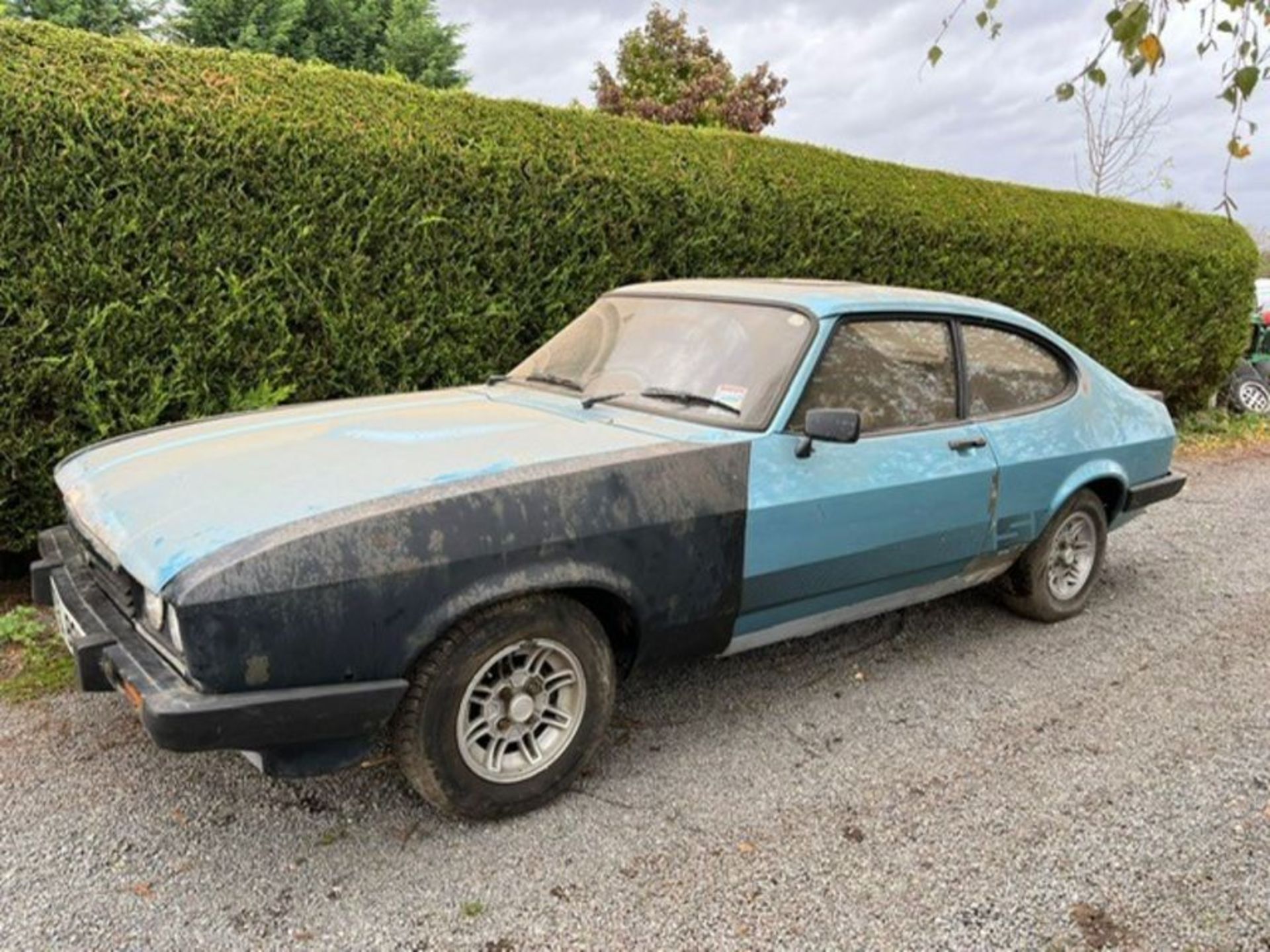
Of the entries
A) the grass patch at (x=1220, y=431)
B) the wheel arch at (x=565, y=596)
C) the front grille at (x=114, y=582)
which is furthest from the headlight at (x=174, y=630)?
the grass patch at (x=1220, y=431)

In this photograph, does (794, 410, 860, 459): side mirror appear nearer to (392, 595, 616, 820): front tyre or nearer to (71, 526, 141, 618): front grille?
(392, 595, 616, 820): front tyre

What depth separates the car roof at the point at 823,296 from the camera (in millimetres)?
3604

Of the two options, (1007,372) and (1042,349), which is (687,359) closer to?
(1007,372)

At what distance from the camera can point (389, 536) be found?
2428mm

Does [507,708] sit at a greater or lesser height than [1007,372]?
lesser

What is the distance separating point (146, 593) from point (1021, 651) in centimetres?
359

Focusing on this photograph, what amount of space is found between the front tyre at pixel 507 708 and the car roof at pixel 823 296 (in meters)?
1.55

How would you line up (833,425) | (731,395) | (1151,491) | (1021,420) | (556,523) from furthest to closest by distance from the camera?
(1151,491) < (1021,420) < (731,395) < (833,425) < (556,523)

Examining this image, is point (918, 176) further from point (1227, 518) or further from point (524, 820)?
point (524, 820)

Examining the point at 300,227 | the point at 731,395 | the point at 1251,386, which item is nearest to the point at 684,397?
the point at 731,395

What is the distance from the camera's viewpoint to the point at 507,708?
109 inches

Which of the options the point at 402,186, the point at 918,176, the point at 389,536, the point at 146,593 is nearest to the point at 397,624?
the point at 389,536

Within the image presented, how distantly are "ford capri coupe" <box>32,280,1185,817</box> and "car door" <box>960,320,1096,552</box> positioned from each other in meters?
→ 0.01

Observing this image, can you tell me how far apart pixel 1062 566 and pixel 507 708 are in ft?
10.2
